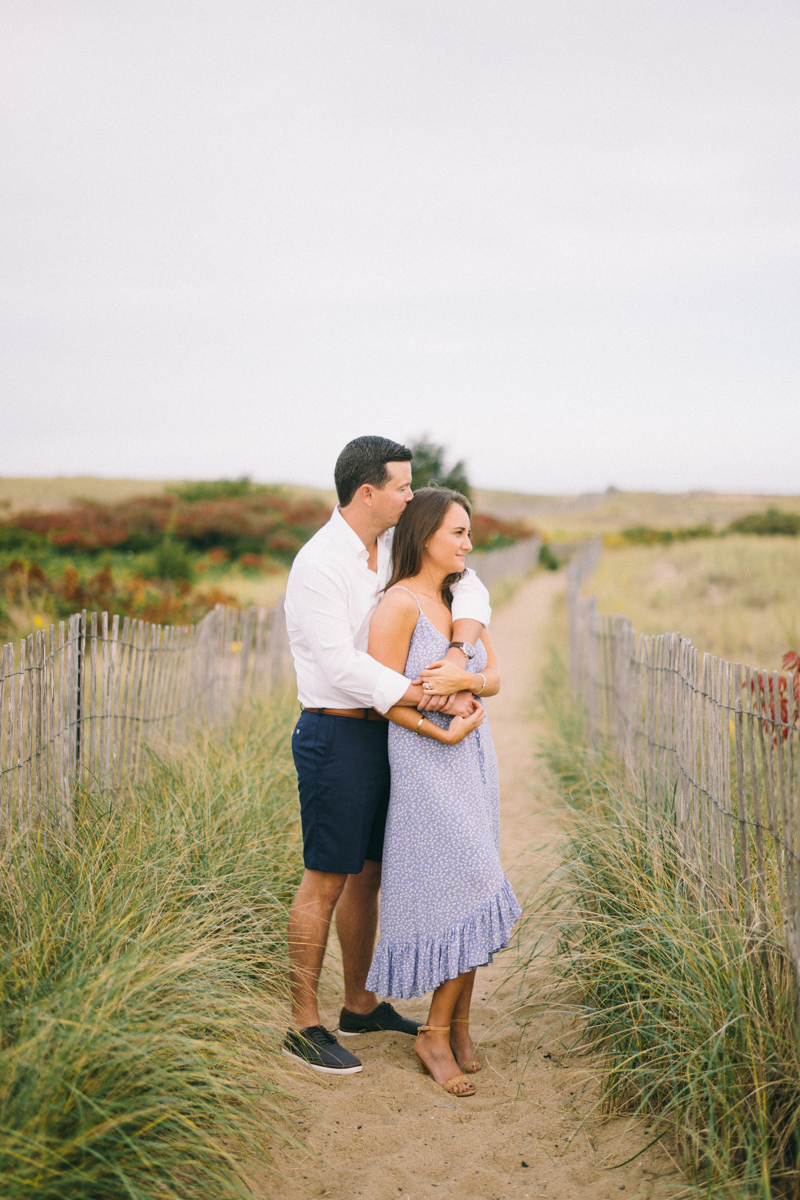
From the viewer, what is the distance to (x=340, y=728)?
10.5 feet

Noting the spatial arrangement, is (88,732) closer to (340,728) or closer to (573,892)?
(340,728)

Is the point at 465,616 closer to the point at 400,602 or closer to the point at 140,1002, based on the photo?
the point at 400,602

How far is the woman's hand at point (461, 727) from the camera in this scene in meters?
3.12

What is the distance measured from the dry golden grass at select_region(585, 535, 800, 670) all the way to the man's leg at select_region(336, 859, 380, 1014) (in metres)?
5.48

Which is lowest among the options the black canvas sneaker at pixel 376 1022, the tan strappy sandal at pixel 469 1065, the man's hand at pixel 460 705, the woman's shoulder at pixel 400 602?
the black canvas sneaker at pixel 376 1022

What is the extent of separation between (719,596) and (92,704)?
50.9ft

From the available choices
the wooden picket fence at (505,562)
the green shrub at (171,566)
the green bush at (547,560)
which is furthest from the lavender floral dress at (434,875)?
the green bush at (547,560)

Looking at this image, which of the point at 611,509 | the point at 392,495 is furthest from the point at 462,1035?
the point at 611,509

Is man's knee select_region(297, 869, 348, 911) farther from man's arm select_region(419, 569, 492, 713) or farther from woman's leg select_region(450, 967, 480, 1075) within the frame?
man's arm select_region(419, 569, 492, 713)

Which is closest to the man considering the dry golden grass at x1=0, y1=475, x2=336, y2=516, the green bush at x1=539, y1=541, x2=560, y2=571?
the green bush at x1=539, y1=541, x2=560, y2=571

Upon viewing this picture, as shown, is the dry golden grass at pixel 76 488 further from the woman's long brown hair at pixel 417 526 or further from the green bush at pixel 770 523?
the woman's long brown hair at pixel 417 526

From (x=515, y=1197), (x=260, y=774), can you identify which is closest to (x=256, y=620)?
(x=260, y=774)

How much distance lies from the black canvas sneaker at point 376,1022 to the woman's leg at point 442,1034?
15.2 inches

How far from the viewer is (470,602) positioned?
334 cm
